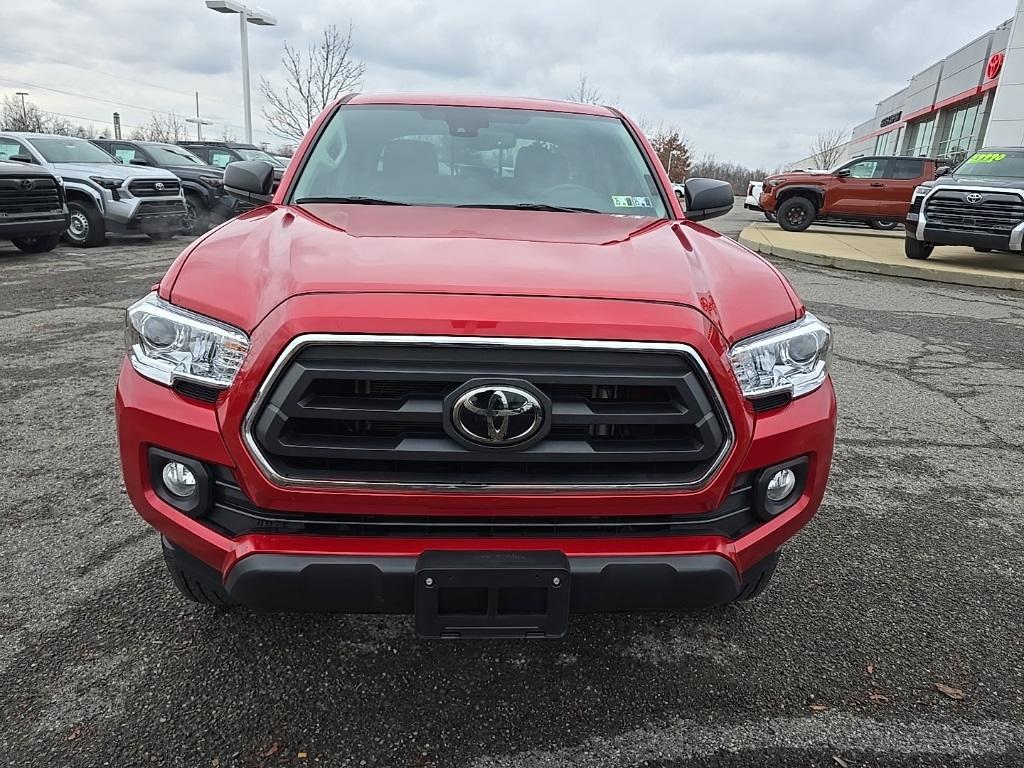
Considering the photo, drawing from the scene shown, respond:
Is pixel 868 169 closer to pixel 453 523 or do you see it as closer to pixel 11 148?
pixel 11 148

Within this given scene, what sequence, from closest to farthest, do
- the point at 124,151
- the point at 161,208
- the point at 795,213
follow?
1. the point at 161,208
2. the point at 124,151
3. the point at 795,213

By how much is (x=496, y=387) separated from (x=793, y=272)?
35.8 ft

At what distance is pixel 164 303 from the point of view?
192cm

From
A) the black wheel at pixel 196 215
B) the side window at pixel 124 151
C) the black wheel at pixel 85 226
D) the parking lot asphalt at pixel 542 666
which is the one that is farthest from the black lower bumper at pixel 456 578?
the side window at pixel 124 151

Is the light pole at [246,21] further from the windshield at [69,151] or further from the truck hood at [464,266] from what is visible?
the truck hood at [464,266]

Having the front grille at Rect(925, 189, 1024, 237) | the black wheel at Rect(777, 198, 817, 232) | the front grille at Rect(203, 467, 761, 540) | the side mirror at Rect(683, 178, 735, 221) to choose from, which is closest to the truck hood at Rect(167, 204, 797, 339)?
the front grille at Rect(203, 467, 761, 540)

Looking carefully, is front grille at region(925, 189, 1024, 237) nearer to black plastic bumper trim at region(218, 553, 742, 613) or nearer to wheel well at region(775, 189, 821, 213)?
wheel well at region(775, 189, 821, 213)

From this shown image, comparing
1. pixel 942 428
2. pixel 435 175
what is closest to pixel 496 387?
pixel 435 175

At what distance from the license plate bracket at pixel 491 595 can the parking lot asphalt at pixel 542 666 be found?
416 mm

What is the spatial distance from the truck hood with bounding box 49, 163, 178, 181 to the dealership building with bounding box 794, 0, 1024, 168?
23.1 m

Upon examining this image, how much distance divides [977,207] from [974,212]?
96mm

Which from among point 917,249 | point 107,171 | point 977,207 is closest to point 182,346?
point 977,207

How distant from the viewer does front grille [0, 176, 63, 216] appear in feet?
32.4

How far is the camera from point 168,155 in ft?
50.3
